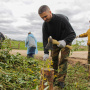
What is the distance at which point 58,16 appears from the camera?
2.92 meters

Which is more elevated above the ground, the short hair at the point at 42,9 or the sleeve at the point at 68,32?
the short hair at the point at 42,9

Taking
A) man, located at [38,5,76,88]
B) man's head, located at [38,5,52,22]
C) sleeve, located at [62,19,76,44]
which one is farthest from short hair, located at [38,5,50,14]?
sleeve, located at [62,19,76,44]

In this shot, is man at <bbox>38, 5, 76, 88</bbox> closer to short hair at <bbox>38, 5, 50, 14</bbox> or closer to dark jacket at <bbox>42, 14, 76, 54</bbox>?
dark jacket at <bbox>42, 14, 76, 54</bbox>

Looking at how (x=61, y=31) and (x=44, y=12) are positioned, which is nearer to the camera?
(x=44, y=12)

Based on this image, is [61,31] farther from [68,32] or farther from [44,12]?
[44,12]

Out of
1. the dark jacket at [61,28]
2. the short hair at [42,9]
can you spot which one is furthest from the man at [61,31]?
the short hair at [42,9]

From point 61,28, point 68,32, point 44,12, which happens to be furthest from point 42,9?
point 68,32

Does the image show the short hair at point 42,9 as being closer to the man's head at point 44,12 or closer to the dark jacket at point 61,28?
the man's head at point 44,12

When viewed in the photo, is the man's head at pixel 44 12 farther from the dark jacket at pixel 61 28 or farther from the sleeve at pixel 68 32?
the sleeve at pixel 68 32

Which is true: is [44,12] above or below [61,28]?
above

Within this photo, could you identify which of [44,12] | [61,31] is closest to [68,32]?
[61,31]

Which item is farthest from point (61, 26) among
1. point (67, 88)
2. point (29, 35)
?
point (29, 35)

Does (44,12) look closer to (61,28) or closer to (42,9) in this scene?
(42,9)

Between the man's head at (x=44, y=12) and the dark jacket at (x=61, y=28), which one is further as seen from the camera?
the dark jacket at (x=61, y=28)
